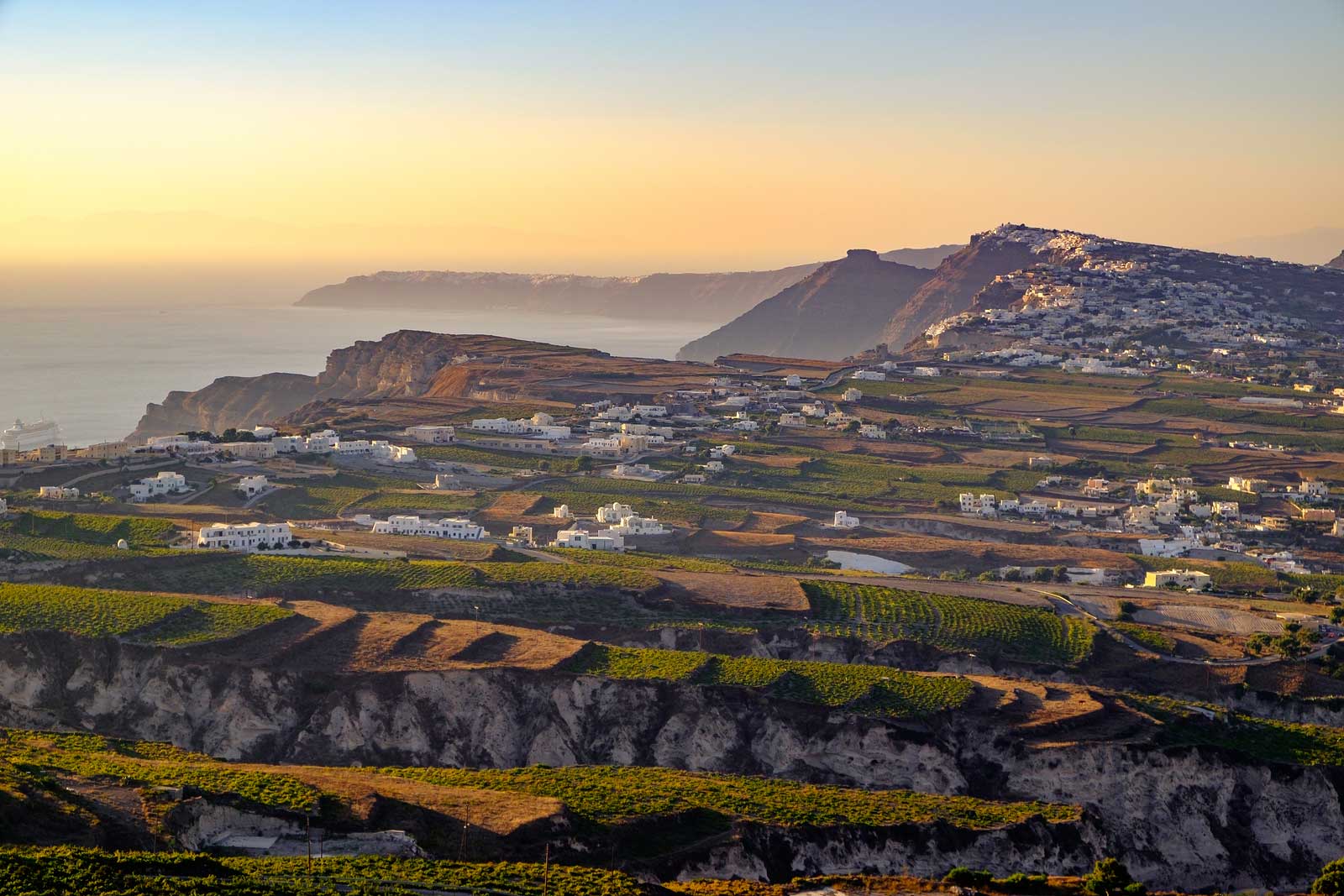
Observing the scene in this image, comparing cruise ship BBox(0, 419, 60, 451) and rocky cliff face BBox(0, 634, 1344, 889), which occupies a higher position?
cruise ship BBox(0, 419, 60, 451)

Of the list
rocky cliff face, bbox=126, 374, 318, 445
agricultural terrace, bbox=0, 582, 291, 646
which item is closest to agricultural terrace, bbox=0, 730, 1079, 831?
agricultural terrace, bbox=0, 582, 291, 646

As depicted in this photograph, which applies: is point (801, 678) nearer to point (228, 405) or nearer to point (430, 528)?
point (430, 528)

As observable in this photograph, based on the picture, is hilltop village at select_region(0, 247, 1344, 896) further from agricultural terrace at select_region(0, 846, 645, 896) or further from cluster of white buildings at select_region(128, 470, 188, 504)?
agricultural terrace at select_region(0, 846, 645, 896)

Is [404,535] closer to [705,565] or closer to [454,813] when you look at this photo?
[705,565]

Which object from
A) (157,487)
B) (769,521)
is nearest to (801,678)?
(769,521)

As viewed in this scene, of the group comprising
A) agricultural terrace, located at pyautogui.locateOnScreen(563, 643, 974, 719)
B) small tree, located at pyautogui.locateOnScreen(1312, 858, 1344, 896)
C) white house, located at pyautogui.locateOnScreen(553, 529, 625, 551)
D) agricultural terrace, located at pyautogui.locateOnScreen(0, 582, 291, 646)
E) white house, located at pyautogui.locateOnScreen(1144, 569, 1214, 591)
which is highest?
agricultural terrace, located at pyautogui.locateOnScreen(0, 582, 291, 646)

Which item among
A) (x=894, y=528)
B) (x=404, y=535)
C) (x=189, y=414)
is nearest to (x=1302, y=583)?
(x=894, y=528)
